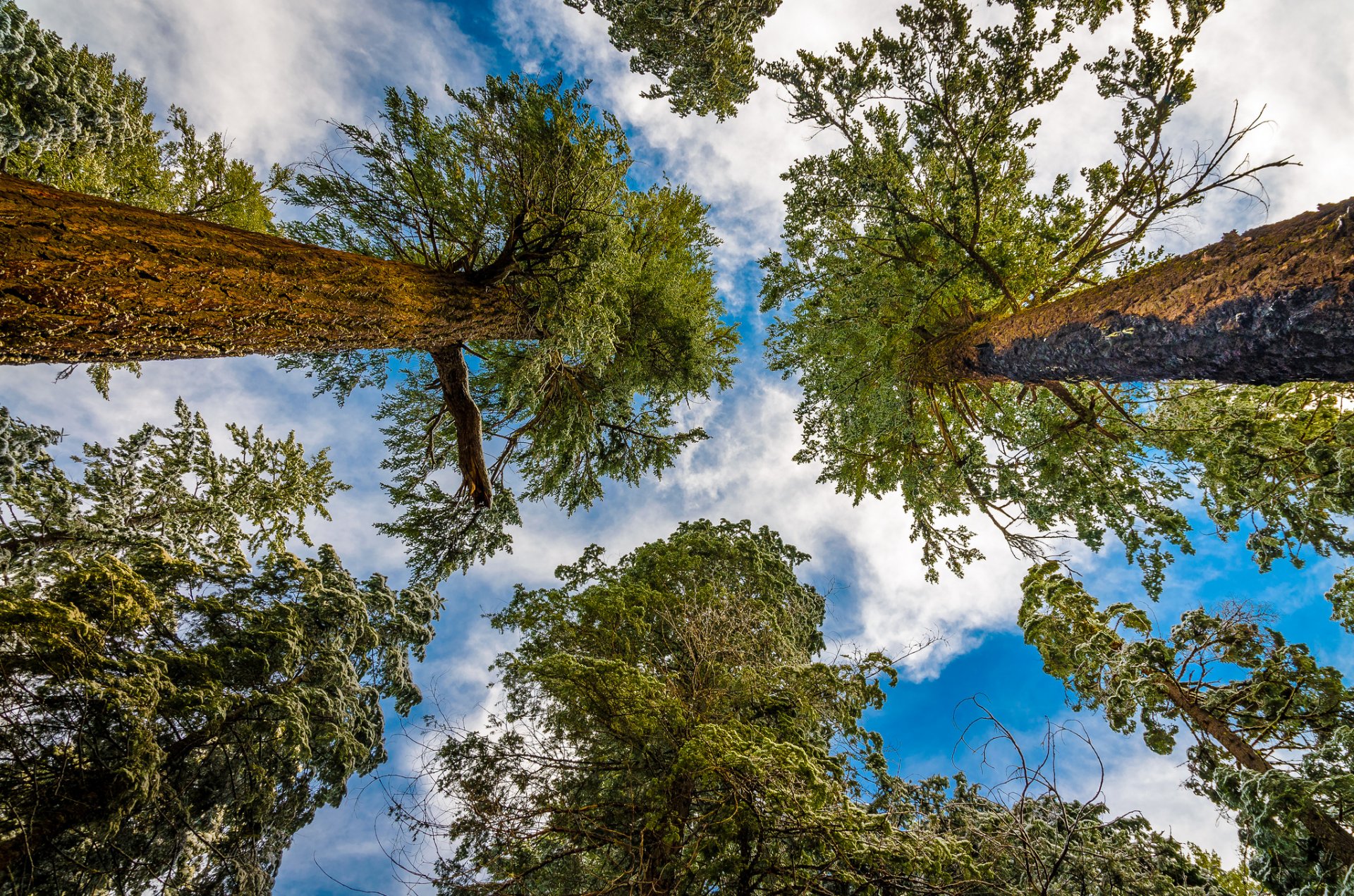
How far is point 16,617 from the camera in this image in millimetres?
2902

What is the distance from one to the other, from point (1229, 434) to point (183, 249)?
9641 millimetres

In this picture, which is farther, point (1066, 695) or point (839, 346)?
point (839, 346)

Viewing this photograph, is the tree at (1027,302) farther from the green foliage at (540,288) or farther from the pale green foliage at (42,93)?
the pale green foliage at (42,93)

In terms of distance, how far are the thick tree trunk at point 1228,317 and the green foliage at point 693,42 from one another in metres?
4.83

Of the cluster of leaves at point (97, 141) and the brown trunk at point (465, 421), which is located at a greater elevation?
the cluster of leaves at point (97, 141)

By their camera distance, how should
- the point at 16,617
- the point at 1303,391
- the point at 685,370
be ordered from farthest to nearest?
the point at 685,370
the point at 1303,391
the point at 16,617

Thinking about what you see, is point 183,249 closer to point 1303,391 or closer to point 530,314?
point 530,314

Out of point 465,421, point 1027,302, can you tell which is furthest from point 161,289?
point 1027,302

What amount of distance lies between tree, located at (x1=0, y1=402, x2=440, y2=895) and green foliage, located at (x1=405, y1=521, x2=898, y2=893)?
1257mm

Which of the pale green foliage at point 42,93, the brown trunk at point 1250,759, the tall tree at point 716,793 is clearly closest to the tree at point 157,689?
the tall tree at point 716,793

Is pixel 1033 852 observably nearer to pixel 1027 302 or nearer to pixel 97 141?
pixel 1027 302

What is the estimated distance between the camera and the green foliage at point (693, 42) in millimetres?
5480

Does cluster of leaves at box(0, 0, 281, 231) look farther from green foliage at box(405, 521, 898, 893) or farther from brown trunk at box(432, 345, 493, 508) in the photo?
green foliage at box(405, 521, 898, 893)

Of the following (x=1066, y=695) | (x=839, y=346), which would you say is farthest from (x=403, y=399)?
(x=1066, y=695)
